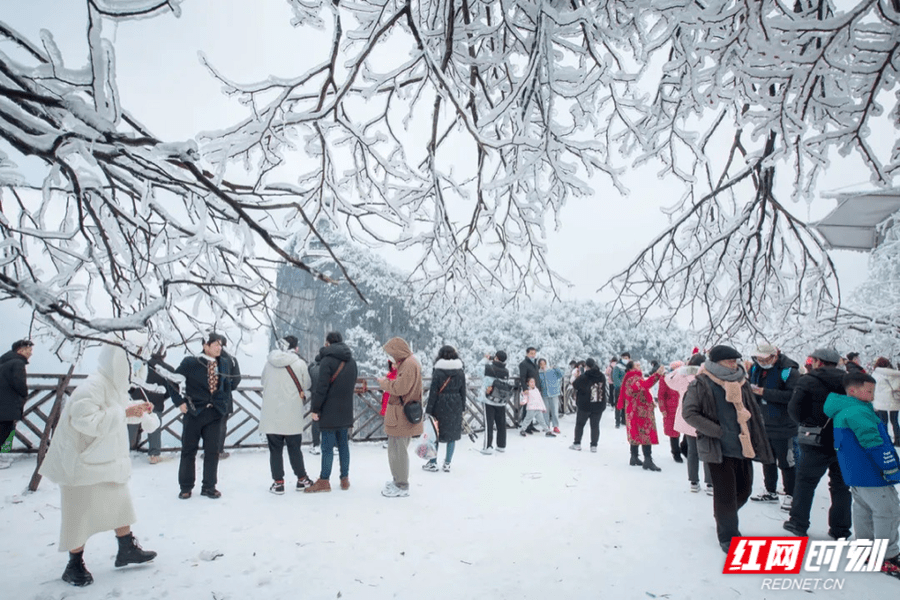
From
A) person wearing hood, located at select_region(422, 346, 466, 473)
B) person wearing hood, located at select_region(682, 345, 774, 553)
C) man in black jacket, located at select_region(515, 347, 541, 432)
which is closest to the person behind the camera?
person wearing hood, located at select_region(682, 345, 774, 553)

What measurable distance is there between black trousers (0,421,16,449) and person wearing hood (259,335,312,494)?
3.22 m

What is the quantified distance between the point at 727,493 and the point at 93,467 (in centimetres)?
465

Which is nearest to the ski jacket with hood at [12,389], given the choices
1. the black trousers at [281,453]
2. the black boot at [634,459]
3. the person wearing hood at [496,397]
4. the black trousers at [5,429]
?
the black trousers at [5,429]

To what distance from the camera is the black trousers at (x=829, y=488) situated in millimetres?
3639

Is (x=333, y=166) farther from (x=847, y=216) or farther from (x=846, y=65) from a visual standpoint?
Result: (x=847, y=216)

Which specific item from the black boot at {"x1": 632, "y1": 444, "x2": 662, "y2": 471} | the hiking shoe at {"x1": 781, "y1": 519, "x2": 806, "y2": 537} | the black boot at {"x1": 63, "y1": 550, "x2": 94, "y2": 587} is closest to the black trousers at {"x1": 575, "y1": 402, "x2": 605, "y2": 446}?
the black boot at {"x1": 632, "y1": 444, "x2": 662, "y2": 471}

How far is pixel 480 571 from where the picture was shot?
321 cm

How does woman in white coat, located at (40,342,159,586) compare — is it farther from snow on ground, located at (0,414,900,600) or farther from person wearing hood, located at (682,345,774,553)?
person wearing hood, located at (682,345,774,553)

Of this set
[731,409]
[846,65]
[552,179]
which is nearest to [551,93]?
[552,179]

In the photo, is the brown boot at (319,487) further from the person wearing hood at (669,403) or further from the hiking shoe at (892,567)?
the hiking shoe at (892,567)

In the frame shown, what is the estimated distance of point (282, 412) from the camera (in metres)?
5.00

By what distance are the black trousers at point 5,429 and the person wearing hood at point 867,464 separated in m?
8.50

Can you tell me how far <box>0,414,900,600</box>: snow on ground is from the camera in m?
2.96

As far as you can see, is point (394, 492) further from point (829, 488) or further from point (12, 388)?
point (12, 388)
